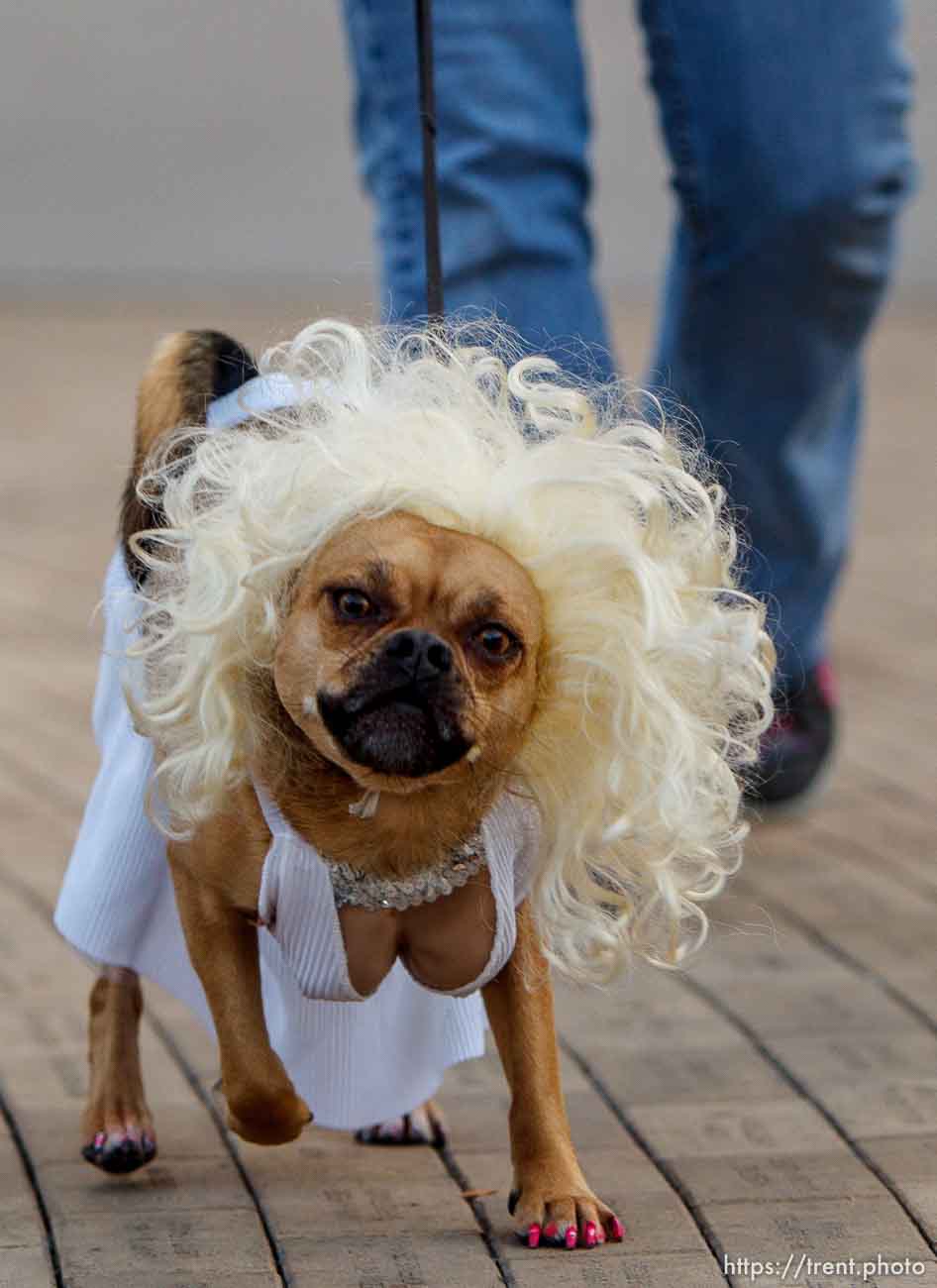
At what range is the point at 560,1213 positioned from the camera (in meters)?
2.26

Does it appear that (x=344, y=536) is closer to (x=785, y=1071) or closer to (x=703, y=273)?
(x=785, y=1071)

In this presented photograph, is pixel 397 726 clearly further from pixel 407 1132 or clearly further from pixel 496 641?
pixel 407 1132

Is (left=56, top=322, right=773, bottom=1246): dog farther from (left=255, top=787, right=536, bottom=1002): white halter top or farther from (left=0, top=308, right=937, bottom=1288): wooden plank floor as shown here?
(left=0, top=308, right=937, bottom=1288): wooden plank floor

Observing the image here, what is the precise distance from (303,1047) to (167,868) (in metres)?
0.27

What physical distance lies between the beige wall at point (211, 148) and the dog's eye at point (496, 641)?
977cm

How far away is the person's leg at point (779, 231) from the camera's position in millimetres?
3344

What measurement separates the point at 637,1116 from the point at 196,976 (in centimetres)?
64

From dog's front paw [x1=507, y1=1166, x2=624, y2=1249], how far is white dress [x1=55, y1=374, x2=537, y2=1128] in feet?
0.82

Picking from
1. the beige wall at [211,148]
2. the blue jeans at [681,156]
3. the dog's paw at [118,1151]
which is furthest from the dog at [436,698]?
the beige wall at [211,148]

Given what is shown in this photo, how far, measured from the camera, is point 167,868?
8.21ft

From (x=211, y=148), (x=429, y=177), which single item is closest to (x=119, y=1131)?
(x=429, y=177)

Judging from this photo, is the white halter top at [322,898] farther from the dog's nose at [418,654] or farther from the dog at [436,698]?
the dog's nose at [418,654]

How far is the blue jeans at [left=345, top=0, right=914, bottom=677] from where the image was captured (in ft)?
10.7

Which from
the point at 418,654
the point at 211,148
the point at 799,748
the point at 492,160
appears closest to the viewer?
the point at 418,654
